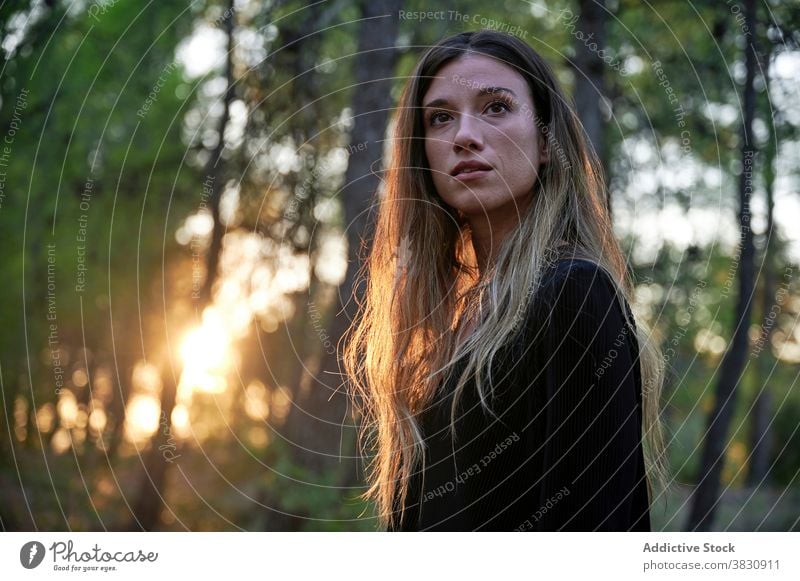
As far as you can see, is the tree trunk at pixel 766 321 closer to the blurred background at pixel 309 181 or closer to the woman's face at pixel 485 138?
the blurred background at pixel 309 181

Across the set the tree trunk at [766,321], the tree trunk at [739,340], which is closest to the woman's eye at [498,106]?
the tree trunk at [766,321]

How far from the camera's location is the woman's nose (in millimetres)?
2504

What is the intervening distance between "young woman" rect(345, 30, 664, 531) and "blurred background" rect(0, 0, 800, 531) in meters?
0.82

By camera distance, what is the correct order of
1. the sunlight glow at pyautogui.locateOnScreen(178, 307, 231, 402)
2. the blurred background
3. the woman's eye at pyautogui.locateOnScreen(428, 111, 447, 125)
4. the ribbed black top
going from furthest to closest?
the sunlight glow at pyautogui.locateOnScreen(178, 307, 231, 402), the blurred background, the woman's eye at pyautogui.locateOnScreen(428, 111, 447, 125), the ribbed black top

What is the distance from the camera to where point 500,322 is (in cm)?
231

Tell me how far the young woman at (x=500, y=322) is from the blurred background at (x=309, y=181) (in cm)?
82

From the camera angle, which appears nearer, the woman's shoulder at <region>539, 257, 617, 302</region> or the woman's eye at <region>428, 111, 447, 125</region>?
the woman's shoulder at <region>539, 257, 617, 302</region>

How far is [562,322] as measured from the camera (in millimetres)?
2102

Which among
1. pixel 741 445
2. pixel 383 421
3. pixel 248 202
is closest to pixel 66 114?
pixel 248 202

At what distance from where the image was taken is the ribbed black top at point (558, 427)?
80.7 inches

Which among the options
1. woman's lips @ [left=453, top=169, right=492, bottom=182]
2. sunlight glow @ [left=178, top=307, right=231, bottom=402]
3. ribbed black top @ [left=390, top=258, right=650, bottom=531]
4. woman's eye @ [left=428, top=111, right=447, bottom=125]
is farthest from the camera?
sunlight glow @ [left=178, top=307, right=231, bottom=402]

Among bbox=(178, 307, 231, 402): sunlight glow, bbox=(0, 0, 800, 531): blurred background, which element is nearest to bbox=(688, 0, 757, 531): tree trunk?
bbox=(0, 0, 800, 531): blurred background

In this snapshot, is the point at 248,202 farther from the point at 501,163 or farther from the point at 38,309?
the point at 38,309

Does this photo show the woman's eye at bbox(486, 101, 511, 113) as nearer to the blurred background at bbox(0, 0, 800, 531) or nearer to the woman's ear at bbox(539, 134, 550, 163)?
the woman's ear at bbox(539, 134, 550, 163)
